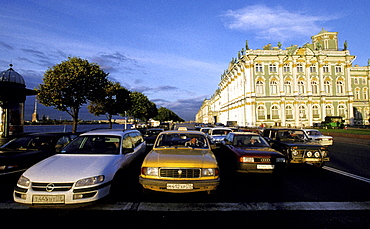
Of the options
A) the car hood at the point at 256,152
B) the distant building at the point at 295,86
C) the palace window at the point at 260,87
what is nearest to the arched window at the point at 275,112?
the distant building at the point at 295,86

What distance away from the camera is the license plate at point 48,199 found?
3672 mm

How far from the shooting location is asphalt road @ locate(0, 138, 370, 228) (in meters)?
3.71

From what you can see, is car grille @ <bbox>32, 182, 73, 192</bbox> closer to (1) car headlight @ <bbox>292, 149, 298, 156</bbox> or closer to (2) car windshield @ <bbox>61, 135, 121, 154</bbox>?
(2) car windshield @ <bbox>61, 135, 121, 154</bbox>

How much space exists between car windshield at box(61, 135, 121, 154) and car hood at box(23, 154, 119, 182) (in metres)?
0.36

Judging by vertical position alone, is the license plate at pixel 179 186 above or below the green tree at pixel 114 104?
below

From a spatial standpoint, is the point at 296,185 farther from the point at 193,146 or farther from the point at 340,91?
the point at 340,91

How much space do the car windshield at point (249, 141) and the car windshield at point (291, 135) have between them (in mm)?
2094

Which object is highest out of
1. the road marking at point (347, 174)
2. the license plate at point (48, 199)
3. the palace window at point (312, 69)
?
the palace window at point (312, 69)

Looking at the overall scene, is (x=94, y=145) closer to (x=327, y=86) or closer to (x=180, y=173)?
(x=180, y=173)

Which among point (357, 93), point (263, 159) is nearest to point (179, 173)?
point (263, 159)

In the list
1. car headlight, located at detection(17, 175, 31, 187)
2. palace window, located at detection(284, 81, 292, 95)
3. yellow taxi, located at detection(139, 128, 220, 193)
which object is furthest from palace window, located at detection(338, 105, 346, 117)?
car headlight, located at detection(17, 175, 31, 187)

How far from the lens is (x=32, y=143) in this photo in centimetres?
687

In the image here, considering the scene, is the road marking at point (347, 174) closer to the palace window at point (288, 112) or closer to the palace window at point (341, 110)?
the palace window at point (288, 112)

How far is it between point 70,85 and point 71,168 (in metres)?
15.2
